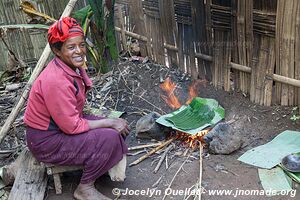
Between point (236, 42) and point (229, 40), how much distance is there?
11 centimetres

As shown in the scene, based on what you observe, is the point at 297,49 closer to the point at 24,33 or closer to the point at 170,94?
the point at 170,94

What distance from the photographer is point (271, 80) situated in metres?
4.10

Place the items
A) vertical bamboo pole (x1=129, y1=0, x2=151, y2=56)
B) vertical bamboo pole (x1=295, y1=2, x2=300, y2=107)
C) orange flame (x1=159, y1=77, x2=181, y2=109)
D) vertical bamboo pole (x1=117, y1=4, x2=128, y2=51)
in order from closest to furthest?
vertical bamboo pole (x1=295, y1=2, x2=300, y2=107) → orange flame (x1=159, y1=77, x2=181, y2=109) → vertical bamboo pole (x1=129, y1=0, x2=151, y2=56) → vertical bamboo pole (x1=117, y1=4, x2=128, y2=51)

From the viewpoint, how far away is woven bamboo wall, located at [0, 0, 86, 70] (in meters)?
7.07

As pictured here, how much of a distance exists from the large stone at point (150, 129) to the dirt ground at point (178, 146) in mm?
126

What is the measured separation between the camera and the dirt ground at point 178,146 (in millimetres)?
3385

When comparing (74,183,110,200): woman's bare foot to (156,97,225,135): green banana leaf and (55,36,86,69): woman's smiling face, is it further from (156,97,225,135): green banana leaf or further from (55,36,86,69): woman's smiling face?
(156,97,225,135): green banana leaf

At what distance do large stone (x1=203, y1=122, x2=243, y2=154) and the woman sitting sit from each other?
1006 millimetres

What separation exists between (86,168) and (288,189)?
175 cm

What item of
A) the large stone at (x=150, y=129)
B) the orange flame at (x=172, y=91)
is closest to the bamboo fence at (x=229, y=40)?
the orange flame at (x=172, y=91)

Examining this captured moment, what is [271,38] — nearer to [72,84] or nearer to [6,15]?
[72,84]

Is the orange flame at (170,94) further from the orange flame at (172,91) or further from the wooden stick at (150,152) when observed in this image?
the wooden stick at (150,152)

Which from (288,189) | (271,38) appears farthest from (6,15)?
(288,189)

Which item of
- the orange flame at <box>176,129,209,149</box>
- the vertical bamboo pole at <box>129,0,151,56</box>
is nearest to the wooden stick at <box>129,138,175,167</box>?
the orange flame at <box>176,129,209,149</box>
